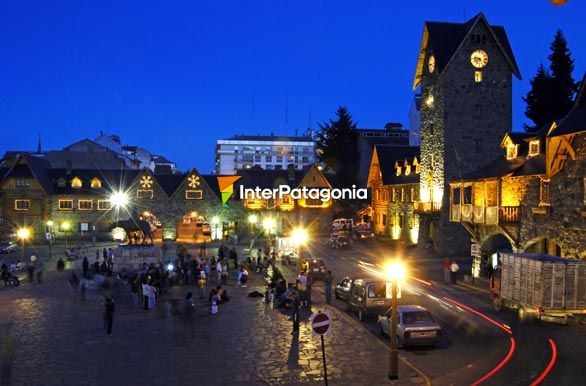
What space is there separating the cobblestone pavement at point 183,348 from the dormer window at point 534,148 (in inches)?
640

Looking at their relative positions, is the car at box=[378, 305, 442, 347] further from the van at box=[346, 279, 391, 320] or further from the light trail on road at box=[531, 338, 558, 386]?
the van at box=[346, 279, 391, 320]

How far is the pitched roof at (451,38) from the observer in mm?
48319

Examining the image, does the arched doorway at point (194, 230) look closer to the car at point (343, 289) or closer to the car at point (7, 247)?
the car at point (7, 247)

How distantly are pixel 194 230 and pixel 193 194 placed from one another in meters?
7.67

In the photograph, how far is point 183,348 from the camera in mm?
19578

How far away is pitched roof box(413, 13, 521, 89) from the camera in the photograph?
4832 cm

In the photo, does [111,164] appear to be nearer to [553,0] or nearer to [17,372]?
[17,372]

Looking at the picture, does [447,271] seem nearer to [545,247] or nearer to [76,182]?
[545,247]

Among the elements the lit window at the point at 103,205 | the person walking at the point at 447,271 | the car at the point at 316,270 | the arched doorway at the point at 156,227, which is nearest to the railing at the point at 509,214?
the person walking at the point at 447,271

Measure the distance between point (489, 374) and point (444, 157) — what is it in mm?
33666

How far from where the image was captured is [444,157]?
159ft

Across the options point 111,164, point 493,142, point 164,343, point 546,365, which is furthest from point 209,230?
point 546,365

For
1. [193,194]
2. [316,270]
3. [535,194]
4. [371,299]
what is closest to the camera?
[371,299]

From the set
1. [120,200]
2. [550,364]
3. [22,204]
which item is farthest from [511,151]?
[22,204]
